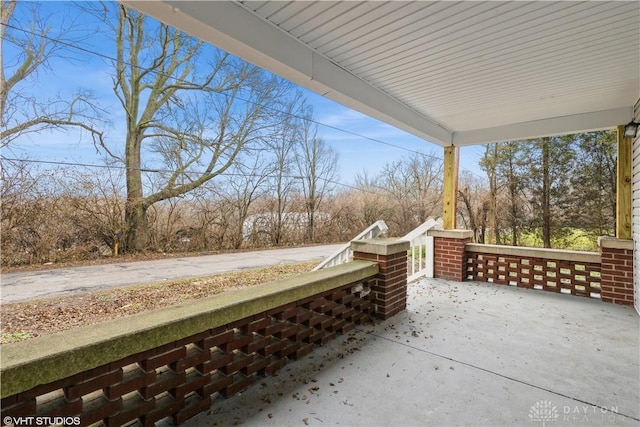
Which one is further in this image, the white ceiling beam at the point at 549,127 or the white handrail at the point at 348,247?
the white handrail at the point at 348,247

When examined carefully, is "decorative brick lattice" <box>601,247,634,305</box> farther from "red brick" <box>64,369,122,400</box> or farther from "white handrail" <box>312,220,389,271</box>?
"red brick" <box>64,369,122,400</box>

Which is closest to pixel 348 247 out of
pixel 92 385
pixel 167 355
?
pixel 167 355

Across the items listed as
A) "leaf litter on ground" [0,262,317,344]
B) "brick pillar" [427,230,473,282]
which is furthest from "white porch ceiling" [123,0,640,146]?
"leaf litter on ground" [0,262,317,344]

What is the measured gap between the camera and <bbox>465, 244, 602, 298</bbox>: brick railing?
13.2 ft

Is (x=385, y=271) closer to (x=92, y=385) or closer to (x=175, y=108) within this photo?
(x=92, y=385)

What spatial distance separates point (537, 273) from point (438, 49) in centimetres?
382

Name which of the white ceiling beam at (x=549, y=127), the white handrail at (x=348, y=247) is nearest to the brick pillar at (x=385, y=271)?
the white handrail at (x=348, y=247)

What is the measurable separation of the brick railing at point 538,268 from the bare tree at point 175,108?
5.72 metres

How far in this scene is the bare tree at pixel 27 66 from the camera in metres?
3.23

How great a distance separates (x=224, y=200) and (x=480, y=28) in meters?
5.95

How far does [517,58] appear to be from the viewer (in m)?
2.51

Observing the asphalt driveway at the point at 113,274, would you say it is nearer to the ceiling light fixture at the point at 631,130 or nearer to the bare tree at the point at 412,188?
the ceiling light fixture at the point at 631,130

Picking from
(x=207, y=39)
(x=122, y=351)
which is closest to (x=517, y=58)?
(x=207, y=39)

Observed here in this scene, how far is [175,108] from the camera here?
602 cm
